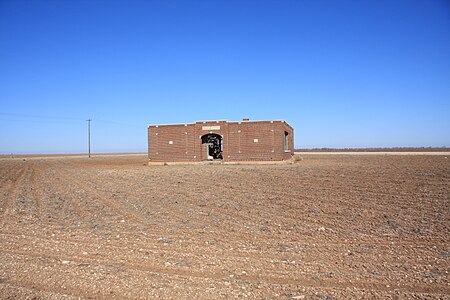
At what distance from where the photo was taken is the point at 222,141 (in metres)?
36.9

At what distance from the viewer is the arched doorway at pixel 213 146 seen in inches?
1518

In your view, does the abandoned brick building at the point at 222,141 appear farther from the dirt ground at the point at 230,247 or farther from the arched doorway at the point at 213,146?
the dirt ground at the point at 230,247

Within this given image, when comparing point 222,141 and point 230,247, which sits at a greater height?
point 222,141

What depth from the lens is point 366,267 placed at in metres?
5.86

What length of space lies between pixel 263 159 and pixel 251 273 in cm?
3013

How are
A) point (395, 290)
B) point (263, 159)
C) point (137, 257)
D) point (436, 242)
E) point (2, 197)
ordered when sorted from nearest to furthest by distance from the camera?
point (395, 290) → point (137, 257) → point (436, 242) → point (2, 197) → point (263, 159)

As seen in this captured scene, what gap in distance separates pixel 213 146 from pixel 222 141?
4.33 meters

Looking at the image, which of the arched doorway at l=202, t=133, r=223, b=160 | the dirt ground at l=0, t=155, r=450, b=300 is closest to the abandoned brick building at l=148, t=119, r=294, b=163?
the arched doorway at l=202, t=133, r=223, b=160

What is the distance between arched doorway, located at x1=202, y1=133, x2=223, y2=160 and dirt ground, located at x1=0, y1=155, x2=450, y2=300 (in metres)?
25.1

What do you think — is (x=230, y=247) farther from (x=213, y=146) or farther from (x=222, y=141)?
(x=213, y=146)

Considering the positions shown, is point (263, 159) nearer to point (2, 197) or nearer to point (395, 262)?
point (2, 197)

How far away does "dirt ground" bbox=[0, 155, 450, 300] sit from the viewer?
509 centimetres

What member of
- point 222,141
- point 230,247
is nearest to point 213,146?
point 222,141

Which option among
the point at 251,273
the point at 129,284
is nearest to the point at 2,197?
the point at 129,284
